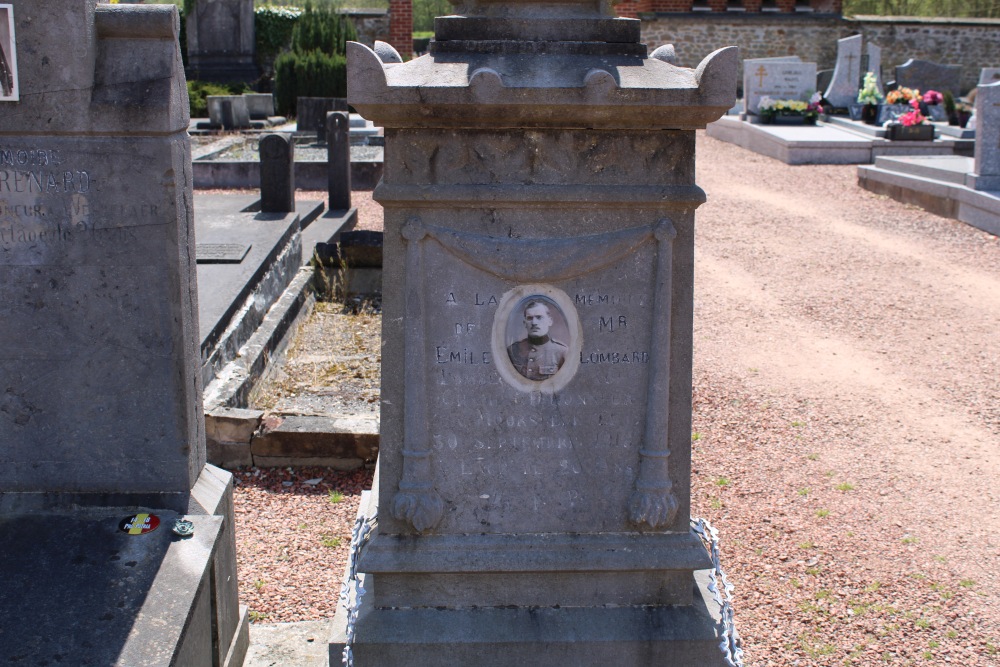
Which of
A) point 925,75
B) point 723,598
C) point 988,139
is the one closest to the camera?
point 723,598

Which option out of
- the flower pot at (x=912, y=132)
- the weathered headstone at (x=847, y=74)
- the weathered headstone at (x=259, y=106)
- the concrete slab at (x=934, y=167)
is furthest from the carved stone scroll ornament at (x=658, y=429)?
the weathered headstone at (x=847, y=74)

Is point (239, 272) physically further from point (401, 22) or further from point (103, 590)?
point (401, 22)

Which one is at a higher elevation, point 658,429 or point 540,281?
point 540,281

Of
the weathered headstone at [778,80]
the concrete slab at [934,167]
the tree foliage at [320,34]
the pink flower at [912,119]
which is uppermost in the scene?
the tree foliage at [320,34]

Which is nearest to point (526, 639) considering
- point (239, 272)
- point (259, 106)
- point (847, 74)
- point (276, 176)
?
point (239, 272)

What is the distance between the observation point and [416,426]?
2.75 metres

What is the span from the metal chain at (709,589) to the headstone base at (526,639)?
0.02 metres

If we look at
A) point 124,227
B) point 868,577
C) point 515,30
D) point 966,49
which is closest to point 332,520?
point 124,227

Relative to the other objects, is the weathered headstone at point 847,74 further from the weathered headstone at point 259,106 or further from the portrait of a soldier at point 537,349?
the portrait of a soldier at point 537,349

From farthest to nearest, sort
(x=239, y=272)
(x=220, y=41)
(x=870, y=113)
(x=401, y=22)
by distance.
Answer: (x=401, y=22), (x=220, y=41), (x=870, y=113), (x=239, y=272)

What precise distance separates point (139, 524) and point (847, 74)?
2143cm

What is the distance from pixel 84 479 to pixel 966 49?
31.7 metres

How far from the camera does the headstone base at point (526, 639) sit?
8.93 feet

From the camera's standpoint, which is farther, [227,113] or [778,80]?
[778,80]
